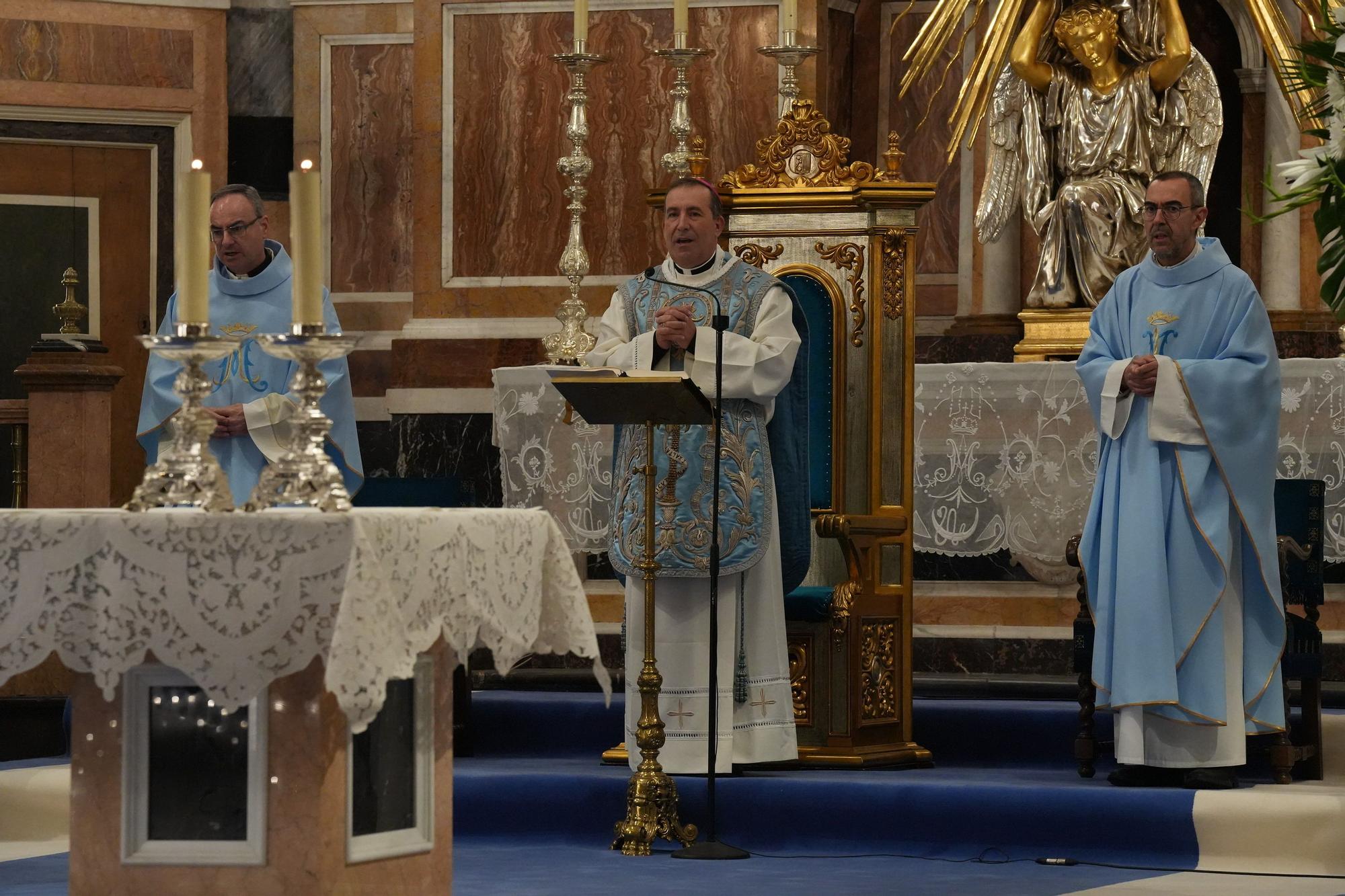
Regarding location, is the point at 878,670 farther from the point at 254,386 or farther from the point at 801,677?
the point at 254,386

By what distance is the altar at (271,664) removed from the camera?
3645 mm

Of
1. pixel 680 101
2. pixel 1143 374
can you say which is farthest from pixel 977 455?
pixel 680 101

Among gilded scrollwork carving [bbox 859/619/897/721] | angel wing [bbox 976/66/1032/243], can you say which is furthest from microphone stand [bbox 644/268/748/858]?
angel wing [bbox 976/66/1032/243]

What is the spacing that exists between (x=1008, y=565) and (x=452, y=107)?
312cm

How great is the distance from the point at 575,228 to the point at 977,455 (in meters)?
1.90

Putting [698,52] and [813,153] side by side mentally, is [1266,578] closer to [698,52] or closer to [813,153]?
[813,153]

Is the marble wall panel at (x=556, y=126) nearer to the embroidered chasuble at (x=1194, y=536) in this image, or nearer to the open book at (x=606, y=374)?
the embroidered chasuble at (x=1194, y=536)

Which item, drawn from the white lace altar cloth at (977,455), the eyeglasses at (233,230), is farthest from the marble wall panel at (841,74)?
the eyeglasses at (233,230)

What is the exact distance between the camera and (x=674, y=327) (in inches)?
235

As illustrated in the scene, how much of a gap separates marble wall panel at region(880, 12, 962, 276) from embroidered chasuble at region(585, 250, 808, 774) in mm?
3182

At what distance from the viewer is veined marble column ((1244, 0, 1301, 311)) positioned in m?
8.62

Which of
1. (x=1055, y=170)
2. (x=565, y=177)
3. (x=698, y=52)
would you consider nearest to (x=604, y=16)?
(x=565, y=177)

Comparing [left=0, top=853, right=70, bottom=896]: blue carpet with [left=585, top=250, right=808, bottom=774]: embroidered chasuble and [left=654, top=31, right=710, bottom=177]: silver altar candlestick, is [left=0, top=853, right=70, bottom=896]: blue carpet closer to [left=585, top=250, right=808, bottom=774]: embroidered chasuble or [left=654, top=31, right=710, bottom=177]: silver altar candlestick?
[left=585, top=250, right=808, bottom=774]: embroidered chasuble

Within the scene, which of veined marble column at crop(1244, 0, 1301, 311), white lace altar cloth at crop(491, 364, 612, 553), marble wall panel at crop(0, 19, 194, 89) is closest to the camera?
white lace altar cloth at crop(491, 364, 612, 553)
